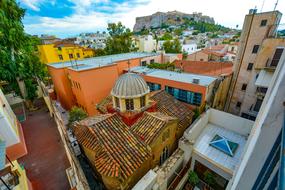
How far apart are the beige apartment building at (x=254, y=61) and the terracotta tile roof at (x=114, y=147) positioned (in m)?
12.5

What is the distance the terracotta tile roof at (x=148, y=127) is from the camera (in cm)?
944

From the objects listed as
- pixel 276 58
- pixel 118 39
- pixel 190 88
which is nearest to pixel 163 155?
pixel 190 88

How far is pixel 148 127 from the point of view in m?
9.91

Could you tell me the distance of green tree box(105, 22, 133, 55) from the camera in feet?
118

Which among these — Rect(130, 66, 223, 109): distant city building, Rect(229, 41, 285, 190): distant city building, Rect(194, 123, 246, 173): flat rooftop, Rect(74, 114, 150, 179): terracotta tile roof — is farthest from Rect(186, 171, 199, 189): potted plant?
Rect(229, 41, 285, 190): distant city building

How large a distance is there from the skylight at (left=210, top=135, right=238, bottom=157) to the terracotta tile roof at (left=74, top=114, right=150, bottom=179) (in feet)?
23.1

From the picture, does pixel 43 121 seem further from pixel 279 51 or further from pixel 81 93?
pixel 279 51

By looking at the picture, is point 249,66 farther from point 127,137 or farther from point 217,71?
point 127,137

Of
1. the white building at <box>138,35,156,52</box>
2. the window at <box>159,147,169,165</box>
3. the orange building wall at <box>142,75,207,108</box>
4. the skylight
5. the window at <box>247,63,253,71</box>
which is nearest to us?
the window at <box>159,147,169,165</box>

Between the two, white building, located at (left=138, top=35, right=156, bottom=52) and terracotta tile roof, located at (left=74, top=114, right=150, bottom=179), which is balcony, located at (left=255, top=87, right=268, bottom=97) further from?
white building, located at (left=138, top=35, right=156, bottom=52)

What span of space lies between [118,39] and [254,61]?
99.2ft

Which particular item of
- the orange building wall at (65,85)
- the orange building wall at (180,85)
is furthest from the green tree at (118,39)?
the orange building wall at (180,85)

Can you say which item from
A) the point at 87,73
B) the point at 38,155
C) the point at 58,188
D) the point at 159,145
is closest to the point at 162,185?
the point at 159,145

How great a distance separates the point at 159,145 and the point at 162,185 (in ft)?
8.37
